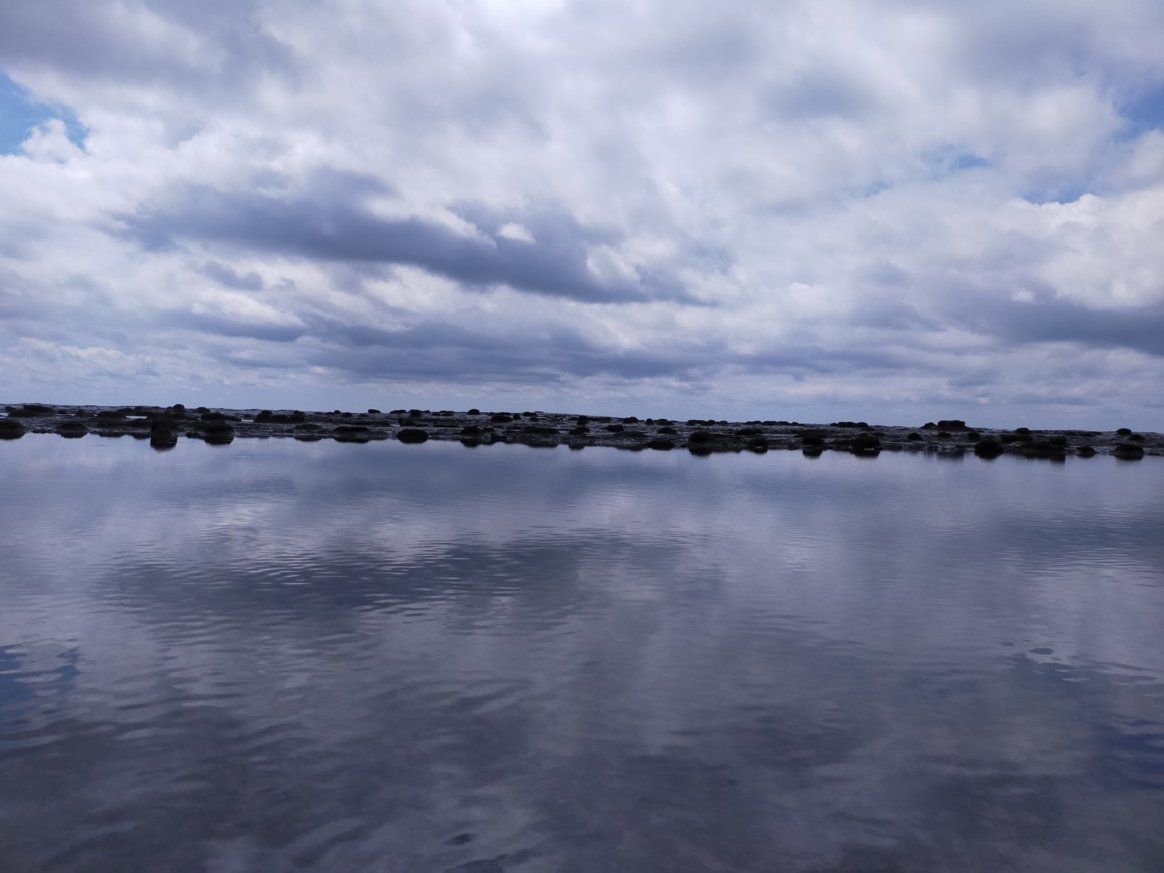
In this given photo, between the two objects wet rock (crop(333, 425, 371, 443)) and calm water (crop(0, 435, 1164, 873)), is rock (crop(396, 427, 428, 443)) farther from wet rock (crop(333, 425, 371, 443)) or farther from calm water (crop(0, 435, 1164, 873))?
calm water (crop(0, 435, 1164, 873))

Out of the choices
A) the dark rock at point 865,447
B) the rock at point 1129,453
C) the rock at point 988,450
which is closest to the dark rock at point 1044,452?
the rock at point 988,450

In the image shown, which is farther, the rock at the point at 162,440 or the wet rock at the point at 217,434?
the wet rock at the point at 217,434

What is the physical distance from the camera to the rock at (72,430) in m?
83.4

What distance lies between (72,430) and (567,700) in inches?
3842

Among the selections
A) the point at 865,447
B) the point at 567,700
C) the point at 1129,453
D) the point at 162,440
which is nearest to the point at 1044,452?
the point at 1129,453

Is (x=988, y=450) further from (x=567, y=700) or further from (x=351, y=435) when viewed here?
(x=567, y=700)

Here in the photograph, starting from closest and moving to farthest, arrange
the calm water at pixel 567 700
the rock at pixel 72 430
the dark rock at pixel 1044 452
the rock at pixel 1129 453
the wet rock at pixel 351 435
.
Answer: the calm water at pixel 567 700 → the rock at pixel 72 430 → the wet rock at pixel 351 435 → the dark rock at pixel 1044 452 → the rock at pixel 1129 453

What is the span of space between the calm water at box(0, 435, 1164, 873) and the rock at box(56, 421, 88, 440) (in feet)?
214

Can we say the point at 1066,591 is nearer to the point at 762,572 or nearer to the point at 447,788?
the point at 762,572

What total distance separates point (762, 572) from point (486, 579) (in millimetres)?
8809

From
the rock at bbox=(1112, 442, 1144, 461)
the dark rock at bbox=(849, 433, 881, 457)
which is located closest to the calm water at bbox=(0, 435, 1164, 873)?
the dark rock at bbox=(849, 433, 881, 457)

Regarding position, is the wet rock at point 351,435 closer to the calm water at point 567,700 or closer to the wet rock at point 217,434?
the wet rock at point 217,434

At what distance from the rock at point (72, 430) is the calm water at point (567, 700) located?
214ft

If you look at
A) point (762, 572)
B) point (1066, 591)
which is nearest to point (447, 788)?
point (762, 572)
